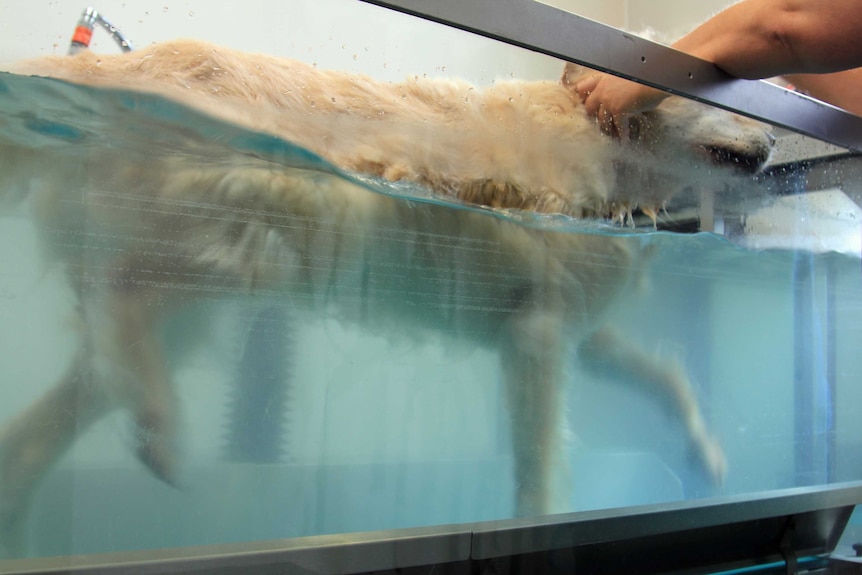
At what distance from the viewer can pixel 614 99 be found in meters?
1.11

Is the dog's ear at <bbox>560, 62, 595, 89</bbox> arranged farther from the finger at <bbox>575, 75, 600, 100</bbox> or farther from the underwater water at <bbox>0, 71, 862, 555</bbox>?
the underwater water at <bbox>0, 71, 862, 555</bbox>

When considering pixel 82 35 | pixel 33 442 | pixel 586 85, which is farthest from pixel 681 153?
pixel 33 442

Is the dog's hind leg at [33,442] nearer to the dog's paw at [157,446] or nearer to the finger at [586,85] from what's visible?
the dog's paw at [157,446]

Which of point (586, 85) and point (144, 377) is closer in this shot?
point (144, 377)

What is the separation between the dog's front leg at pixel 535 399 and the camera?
1.23 metres

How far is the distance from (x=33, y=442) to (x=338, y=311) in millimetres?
→ 494

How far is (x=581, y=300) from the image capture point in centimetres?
132

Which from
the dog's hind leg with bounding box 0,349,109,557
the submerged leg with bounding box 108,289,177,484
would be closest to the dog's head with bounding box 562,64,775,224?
the submerged leg with bounding box 108,289,177,484

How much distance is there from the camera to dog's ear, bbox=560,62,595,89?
1.01 m

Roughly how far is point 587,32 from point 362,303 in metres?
0.60

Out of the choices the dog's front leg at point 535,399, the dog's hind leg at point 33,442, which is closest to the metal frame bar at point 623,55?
the dog's front leg at point 535,399

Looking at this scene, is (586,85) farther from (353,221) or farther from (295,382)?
(295,382)

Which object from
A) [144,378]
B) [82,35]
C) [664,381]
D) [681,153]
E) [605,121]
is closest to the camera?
[82,35]

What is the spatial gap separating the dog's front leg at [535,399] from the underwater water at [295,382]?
4 cm
